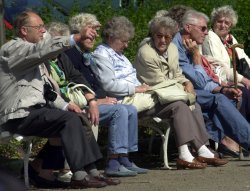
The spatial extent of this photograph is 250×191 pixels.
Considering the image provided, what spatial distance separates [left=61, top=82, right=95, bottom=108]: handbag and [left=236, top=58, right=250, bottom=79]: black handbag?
3.31 meters

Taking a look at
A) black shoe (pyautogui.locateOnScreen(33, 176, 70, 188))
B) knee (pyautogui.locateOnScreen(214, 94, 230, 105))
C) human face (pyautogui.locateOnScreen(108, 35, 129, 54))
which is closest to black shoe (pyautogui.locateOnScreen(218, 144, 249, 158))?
knee (pyautogui.locateOnScreen(214, 94, 230, 105))

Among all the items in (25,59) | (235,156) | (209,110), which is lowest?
(235,156)

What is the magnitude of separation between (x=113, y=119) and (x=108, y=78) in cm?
50

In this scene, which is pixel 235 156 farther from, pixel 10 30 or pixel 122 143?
pixel 10 30

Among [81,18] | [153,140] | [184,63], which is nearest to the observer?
[81,18]

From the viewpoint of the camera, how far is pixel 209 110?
9234 mm

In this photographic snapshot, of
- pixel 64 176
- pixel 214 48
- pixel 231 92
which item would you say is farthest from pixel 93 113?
pixel 214 48

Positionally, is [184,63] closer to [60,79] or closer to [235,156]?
[235,156]

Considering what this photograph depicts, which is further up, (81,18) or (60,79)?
(81,18)

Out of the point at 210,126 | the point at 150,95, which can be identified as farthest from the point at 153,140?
the point at 150,95

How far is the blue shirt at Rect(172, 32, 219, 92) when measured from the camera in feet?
A: 30.1

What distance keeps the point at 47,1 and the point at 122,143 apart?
446cm

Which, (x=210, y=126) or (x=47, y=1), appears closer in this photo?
(x=210, y=126)

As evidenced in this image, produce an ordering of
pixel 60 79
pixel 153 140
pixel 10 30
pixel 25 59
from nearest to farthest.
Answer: pixel 25 59, pixel 60 79, pixel 153 140, pixel 10 30
